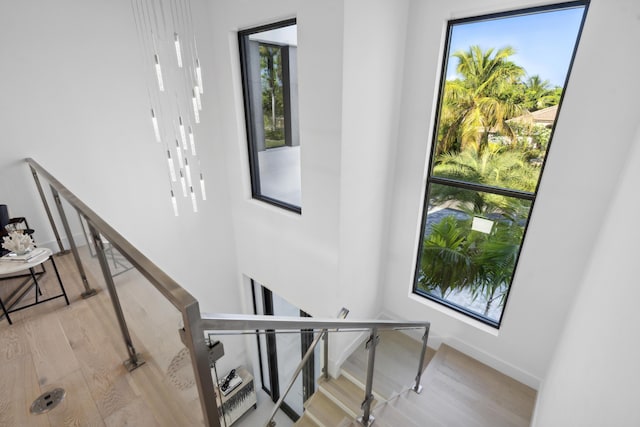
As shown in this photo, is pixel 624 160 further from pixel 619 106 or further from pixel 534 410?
pixel 534 410

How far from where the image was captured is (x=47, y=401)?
168cm

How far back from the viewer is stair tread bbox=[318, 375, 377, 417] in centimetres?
336

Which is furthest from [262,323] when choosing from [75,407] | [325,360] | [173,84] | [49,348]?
[173,84]

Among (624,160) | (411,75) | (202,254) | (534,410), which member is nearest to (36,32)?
(202,254)

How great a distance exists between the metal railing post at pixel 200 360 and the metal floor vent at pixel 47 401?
1308 millimetres

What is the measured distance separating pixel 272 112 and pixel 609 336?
346cm

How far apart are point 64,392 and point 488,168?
3.68 m

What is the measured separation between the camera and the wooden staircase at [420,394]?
114 inches

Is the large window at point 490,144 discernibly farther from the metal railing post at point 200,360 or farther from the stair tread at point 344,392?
the metal railing post at point 200,360

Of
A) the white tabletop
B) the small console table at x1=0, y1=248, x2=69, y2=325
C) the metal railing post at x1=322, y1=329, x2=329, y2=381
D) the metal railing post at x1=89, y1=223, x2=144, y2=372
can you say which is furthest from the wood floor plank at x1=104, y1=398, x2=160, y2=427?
the metal railing post at x1=322, y1=329, x2=329, y2=381

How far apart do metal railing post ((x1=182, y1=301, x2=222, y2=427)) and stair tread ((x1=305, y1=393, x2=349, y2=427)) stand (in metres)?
2.83

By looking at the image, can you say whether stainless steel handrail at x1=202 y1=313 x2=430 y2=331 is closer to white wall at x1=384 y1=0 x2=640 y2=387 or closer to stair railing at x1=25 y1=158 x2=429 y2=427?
stair railing at x1=25 y1=158 x2=429 y2=427

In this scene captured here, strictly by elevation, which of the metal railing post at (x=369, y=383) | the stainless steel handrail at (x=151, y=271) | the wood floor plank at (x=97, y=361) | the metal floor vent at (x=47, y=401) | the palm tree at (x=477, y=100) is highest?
the palm tree at (x=477, y=100)

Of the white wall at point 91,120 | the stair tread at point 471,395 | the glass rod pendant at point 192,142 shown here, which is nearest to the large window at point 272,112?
the white wall at point 91,120
